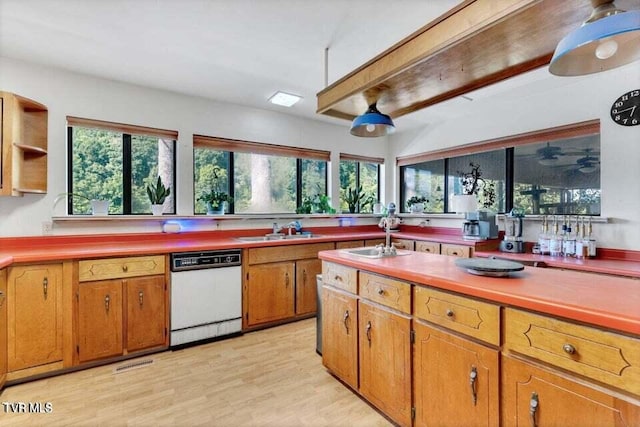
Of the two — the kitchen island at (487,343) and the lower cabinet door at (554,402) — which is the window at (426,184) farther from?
the lower cabinet door at (554,402)

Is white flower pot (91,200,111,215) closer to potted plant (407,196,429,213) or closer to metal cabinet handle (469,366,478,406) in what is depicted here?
metal cabinet handle (469,366,478,406)

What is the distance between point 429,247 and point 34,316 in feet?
12.6

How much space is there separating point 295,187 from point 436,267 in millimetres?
2923

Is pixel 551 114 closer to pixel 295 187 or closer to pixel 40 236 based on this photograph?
pixel 295 187

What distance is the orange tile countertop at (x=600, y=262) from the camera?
242 centimetres

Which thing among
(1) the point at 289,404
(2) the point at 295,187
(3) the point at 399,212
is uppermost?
(2) the point at 295,187

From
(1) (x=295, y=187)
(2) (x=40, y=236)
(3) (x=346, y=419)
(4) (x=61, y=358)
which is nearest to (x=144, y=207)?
(2) (x=40, y=236)

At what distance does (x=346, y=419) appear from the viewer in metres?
1.87

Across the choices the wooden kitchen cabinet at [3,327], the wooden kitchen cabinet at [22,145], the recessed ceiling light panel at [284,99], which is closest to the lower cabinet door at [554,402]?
the wooden kitchen cabinet at [3,327]

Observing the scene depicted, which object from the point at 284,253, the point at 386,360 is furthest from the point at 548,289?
the point at 284,253

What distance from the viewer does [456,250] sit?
11.7 feet

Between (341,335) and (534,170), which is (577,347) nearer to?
(341,335)

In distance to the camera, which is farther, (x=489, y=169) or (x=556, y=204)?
(x=489, y=169)

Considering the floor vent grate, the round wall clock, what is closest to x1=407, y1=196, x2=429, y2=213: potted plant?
the round wall clock
